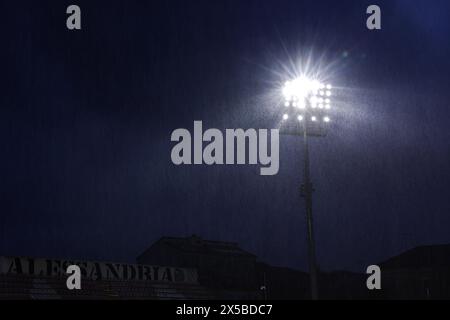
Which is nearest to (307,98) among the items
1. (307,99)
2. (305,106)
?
(307,99)

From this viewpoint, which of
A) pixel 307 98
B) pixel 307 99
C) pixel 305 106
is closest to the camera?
pixel 305 106

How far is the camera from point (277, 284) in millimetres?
76312

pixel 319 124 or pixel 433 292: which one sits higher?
pixel 319 124

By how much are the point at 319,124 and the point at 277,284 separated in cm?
5072

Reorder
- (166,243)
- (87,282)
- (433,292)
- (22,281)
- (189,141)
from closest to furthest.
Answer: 1. (189,141)
2. (22,281)
3. (87,282)
4. (166,243)
5. (433,292)

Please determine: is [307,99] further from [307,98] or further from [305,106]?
[305,106]

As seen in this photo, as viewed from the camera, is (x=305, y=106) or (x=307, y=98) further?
(x=307, y=98)
